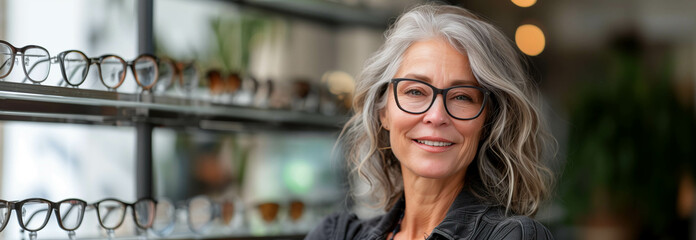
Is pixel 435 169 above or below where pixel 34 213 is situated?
above

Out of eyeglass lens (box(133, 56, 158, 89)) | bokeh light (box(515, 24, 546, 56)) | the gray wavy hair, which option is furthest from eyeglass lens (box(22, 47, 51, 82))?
bokeh light (box(515, 24, 546, 56))

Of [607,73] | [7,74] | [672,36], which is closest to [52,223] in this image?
[7,74]

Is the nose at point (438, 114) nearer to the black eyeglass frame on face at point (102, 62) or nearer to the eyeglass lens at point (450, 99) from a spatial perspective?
the eyeglass lens at point (450, 99)

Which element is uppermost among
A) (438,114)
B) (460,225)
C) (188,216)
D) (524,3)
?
(524,3)

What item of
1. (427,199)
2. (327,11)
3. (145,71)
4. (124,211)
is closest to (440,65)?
(427,199)

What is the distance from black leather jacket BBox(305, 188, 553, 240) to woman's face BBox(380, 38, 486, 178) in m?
0.08

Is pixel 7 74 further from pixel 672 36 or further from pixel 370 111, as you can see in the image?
pixel 672 36

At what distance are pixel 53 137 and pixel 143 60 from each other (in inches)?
43.0

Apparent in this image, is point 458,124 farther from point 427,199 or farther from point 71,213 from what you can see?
point 71,213

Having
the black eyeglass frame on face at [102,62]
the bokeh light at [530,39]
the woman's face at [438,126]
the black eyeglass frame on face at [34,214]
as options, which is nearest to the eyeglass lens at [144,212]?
the black eyeglass frame on face at [34,214]

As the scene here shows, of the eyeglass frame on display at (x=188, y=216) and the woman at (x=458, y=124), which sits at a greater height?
the woman at (x=458, y=124)

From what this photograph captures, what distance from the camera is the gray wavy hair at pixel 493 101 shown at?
1328 mm

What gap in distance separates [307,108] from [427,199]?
0.91 metres

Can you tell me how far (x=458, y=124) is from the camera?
1323 millimetres
